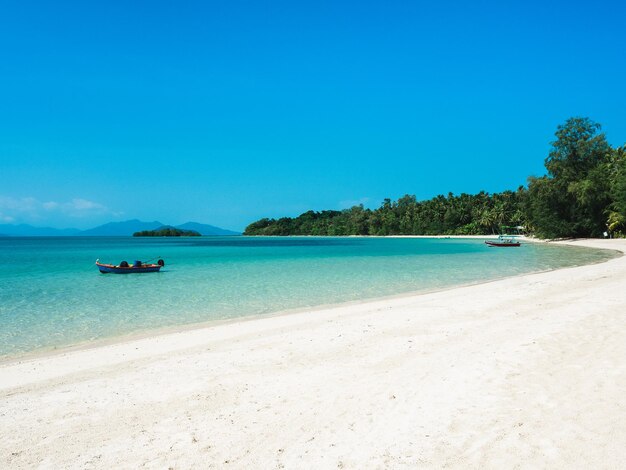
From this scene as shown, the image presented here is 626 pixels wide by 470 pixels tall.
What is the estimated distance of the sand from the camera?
4371 millimetres

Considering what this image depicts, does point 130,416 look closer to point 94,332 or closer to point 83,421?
point 83,421

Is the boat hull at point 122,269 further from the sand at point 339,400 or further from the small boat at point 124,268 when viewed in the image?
the sand at point 339,400

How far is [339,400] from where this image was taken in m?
5.80

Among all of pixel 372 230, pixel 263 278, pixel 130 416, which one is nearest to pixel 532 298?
pixel 130 416

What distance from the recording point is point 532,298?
14.0 m

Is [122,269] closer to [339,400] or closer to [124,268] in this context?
[124,268]

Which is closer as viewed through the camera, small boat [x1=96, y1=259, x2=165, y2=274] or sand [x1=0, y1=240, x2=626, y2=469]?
sand [x1=0, y1=240, x2=626, y2=469]

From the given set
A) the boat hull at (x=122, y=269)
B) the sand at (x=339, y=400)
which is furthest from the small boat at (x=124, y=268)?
the sand at (x=339, y=400)

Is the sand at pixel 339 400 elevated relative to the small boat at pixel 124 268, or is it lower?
lower

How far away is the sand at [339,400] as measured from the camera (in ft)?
14.3

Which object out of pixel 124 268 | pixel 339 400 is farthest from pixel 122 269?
pixel 339 400

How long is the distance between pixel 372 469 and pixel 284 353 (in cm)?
461

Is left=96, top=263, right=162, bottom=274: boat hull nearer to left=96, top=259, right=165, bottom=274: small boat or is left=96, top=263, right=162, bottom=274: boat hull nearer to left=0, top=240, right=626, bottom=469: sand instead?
left=96, top=259, right=165, bottom=274: small boat

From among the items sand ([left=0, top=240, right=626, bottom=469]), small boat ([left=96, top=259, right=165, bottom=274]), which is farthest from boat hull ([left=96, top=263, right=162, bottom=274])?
sand ([left=0, top=240, right=626, bottom=469])
